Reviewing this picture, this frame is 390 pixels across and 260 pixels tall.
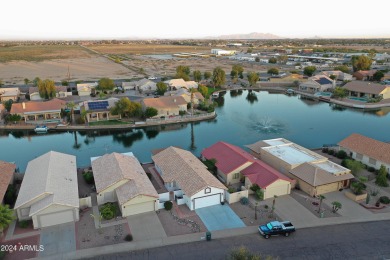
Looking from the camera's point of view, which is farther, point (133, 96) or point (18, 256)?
point (133, 96)

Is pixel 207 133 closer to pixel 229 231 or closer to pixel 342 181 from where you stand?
pixel 342 181

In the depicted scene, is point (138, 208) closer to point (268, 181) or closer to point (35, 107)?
point (268, 181)

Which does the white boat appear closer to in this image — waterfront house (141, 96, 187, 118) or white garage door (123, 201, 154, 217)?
waterfront house (141, 96, 187, 118)

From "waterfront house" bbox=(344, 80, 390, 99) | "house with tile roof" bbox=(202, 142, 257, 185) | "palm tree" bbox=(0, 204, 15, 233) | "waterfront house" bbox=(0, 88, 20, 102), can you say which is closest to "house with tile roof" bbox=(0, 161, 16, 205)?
"palm tree" bbox=(0, 204, 15, 233)

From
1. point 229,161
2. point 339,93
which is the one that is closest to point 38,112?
point 229,161

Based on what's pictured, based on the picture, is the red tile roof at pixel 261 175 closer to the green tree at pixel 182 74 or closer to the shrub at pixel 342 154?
the shrub at pixel 342 154

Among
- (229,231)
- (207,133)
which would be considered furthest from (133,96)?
(229,231)
